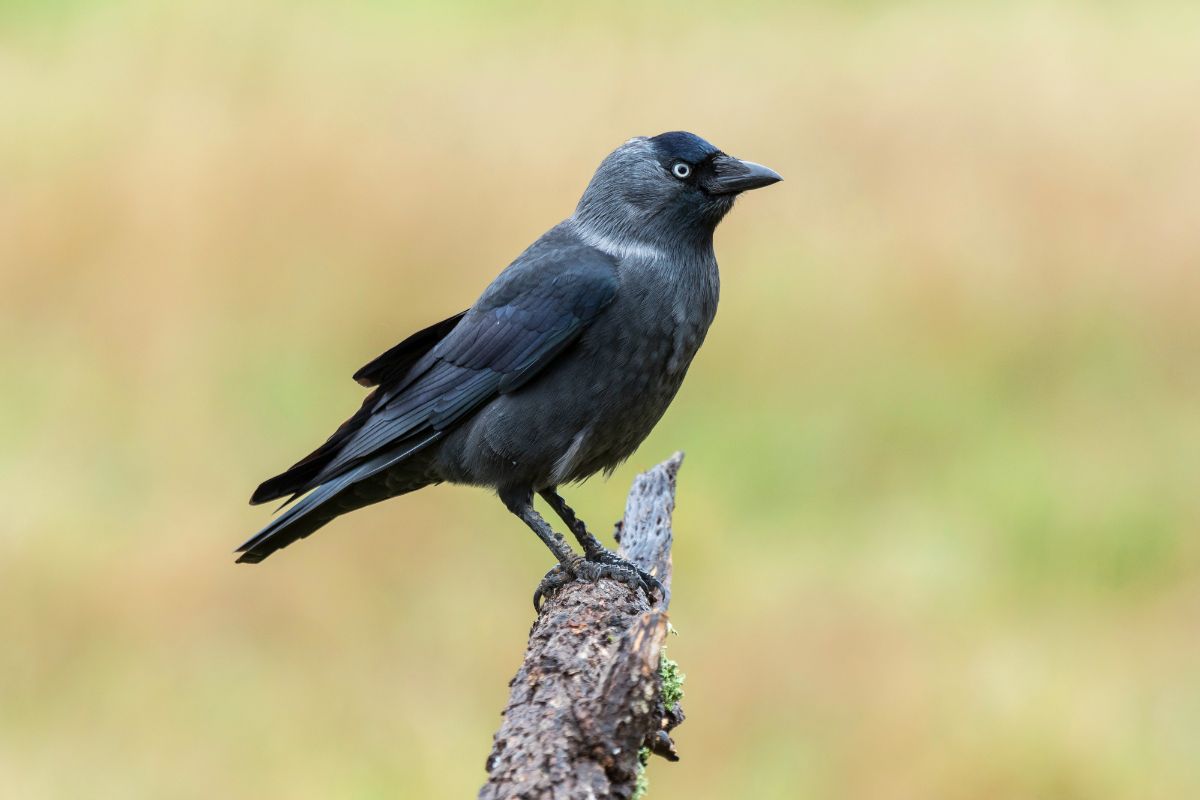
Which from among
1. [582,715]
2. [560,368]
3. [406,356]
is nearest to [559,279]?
[560,368]

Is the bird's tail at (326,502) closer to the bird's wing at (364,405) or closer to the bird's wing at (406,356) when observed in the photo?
the bird's wing at (364,405)

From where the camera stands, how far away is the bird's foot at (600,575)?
14.7 feet

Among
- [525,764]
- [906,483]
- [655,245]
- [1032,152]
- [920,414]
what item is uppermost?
[1032,152]

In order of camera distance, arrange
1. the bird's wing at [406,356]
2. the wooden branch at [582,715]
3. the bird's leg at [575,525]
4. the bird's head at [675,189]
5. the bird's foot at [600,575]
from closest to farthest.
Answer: the wooden branch at [582,715], the bird's foot at [600,575], the bird's leg at [575,525], the bird's head at [675,189], the bird's wing at [406,356]

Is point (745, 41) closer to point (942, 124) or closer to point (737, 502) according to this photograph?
point (942, 124)

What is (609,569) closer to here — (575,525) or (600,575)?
(600,575)

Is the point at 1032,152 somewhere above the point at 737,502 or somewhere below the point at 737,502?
above

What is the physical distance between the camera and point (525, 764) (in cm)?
300

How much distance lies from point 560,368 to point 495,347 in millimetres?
242

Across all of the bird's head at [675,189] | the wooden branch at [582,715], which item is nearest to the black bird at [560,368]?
the bird's head at [675,189]

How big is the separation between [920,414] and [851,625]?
6.69ft

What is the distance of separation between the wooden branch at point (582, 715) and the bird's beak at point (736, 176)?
1.65 metres

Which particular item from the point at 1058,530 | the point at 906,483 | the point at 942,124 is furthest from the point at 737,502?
the point at 942,124

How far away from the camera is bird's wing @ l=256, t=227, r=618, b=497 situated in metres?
4.56
